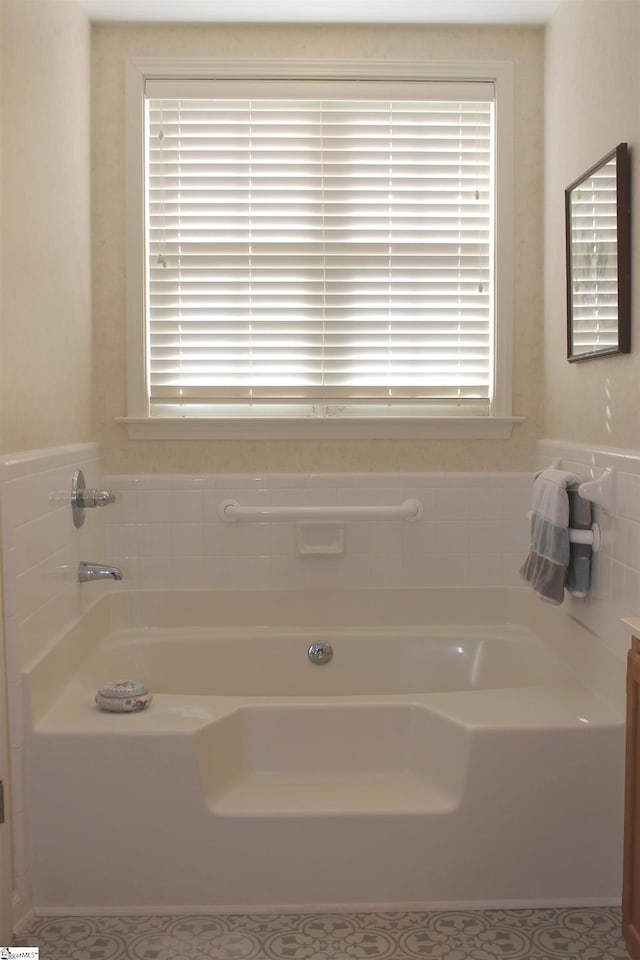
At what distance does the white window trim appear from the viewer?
128 inches

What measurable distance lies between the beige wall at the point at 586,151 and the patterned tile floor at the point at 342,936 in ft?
3.90

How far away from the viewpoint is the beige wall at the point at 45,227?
2311 millimetres

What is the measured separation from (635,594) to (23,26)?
2.09 meters

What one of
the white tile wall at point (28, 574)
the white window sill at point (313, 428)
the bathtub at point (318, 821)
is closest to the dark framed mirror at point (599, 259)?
the white window sill at point (313, 428)

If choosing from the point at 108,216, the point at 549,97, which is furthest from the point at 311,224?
the point at 549,97

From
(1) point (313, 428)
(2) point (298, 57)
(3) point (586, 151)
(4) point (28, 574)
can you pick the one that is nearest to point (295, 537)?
(1) point (313, 428)

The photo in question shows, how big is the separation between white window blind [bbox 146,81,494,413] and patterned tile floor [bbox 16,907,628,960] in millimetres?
1704

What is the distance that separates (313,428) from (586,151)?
4.08 ft

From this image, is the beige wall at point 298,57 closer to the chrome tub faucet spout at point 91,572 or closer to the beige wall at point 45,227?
the beige wall at point 45,227

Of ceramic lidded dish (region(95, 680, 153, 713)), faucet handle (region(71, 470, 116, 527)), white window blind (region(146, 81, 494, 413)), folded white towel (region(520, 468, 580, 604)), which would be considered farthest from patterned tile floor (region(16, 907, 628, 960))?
white window blind (region(146, 81, 494, 413))

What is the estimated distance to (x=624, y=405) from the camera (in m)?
2.48

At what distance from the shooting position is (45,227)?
2.65 metres

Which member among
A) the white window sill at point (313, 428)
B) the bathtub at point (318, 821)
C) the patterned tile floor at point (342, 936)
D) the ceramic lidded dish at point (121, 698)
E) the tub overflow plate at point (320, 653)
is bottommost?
the patterned tile floor at point (342, 936)

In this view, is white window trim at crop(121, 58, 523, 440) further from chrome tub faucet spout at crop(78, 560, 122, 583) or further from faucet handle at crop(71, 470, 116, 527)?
chrome tub faucet spout at crop(78, 560, 122, 583)
